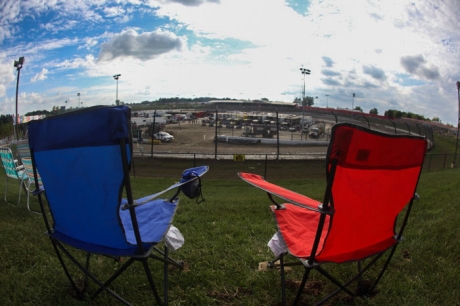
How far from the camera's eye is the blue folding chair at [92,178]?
1.23m

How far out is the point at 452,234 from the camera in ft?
8.07

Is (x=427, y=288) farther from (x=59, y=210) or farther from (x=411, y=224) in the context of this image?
(x=59, y=210)

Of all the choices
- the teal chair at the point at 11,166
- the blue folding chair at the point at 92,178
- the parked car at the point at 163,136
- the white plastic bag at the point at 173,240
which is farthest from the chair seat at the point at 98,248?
the parked car at the point at 163,136

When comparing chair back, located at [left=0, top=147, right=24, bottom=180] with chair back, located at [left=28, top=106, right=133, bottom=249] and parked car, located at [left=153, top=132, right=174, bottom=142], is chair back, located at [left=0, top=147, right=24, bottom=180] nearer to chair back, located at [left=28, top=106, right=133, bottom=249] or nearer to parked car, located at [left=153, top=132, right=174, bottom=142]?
chair back, located at [left=28, top=106, right=133, bottom=249]

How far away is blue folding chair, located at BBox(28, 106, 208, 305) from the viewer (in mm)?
1229

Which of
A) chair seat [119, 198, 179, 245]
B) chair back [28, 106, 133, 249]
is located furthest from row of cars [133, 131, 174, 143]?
chair back [28, 106, 133, 249]

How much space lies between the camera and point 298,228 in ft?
5.98

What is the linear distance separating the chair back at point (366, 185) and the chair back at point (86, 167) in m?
0.82

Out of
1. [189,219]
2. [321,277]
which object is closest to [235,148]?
[189,219]

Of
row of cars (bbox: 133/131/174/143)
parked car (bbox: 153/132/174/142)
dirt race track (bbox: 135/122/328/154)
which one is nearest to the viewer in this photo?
row of cars (bbox: 133/131/174/143)

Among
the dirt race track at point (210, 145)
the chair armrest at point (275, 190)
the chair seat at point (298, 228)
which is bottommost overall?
the dirt race track at point (210, 145)

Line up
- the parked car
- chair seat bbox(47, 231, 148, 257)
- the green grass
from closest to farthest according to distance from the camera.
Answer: chair seat bbox(47, 231, 148, 257) < the green grass < the parked car

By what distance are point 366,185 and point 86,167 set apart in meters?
1.19

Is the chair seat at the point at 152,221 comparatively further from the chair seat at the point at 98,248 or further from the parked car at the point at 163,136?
the parked car at the point at 163,136
